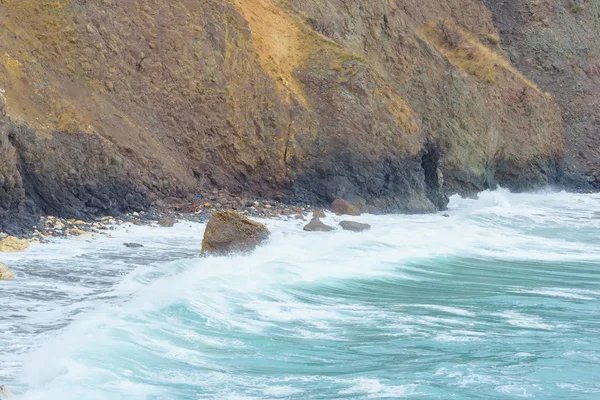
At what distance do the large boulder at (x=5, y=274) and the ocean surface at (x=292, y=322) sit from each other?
0.10m

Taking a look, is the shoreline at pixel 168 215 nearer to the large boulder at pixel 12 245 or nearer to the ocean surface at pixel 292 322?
the large boulder at pixel 12 245

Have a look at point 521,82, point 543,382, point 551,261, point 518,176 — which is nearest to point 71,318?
point 543,382

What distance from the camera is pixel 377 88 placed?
73.7ft

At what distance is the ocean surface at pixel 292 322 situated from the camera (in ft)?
23.0

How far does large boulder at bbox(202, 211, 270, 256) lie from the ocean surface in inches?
10.6

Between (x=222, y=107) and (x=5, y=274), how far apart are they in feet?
35.8

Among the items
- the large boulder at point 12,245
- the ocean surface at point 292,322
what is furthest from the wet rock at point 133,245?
the large boulder at point 12,245

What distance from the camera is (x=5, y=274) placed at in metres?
9.77

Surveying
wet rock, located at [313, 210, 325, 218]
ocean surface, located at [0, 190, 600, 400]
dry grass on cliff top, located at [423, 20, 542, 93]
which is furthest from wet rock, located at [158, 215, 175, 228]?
dry grass on cliff top, located at [423, 20, 542, 93]

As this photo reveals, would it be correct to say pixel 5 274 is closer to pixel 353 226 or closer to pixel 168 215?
pixel 168 215

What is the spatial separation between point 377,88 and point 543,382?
15721 mm

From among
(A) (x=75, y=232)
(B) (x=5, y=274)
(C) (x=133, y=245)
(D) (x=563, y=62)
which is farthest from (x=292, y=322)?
(D) (x=563, y=62)

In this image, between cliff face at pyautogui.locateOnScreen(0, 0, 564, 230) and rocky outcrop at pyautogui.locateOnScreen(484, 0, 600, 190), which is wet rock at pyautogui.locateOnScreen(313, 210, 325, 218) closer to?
cliff face at pyautogui.locateOnScreen(0, 0, 564, 230)

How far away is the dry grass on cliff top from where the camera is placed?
32.8m
